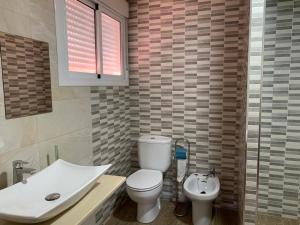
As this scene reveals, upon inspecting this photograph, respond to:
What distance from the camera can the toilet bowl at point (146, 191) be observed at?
2173 mm

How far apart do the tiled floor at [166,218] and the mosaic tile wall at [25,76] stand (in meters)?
1.49

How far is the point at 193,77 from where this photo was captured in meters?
2.56

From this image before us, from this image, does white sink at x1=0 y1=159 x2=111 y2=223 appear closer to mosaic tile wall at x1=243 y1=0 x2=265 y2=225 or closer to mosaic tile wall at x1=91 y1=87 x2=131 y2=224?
mosaic tile wall at x1=91 y1=87 x2=131 y2=224

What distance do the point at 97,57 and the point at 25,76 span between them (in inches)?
36.5

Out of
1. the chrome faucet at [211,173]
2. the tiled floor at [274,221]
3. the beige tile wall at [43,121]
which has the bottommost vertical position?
the tiled floor at [274,221]

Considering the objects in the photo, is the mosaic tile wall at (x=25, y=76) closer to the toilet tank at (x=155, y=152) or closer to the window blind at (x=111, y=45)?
the window blind at (x=111, y=45)

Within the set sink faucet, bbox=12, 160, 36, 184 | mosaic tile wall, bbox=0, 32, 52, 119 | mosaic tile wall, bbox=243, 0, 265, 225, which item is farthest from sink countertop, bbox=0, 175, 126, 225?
mosaic tile wall, bbox=243, 0, 265, 225

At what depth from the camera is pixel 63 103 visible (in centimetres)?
171

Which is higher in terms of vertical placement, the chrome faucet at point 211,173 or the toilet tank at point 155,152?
the toilet tank at point 155,152

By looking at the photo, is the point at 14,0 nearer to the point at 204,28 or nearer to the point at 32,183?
the point at 32,183

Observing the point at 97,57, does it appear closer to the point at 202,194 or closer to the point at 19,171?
the point at 19,171

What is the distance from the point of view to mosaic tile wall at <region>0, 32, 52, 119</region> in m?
1.26

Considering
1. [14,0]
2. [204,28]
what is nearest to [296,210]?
[204,28]

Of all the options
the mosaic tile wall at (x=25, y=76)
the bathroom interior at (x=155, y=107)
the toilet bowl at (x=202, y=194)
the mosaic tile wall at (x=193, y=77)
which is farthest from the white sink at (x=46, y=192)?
the mosaic tile wall at (x=193, y=77)
